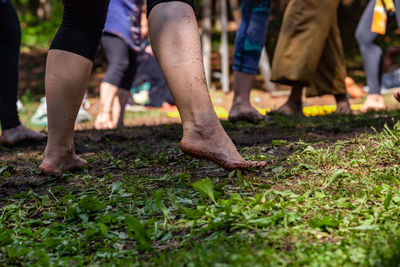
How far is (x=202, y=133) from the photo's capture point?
1926 mm

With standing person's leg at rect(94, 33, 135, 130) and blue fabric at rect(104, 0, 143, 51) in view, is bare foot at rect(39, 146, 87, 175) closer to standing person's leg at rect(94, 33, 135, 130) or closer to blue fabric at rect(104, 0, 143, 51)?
standing person's leg at rect(94, 33, 135, 130)

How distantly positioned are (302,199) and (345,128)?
175 cm

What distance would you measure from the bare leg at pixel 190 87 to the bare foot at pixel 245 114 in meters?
1.96

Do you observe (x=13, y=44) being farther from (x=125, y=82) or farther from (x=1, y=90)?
(x=125, y=82)

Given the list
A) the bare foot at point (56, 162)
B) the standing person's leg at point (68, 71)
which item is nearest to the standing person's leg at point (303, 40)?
the standing person's leg at point (68, 71)

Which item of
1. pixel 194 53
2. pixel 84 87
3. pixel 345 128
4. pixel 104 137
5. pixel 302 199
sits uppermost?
A: pixel 194 53

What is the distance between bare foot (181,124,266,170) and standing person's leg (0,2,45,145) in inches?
80.7

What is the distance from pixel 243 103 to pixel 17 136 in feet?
6.01

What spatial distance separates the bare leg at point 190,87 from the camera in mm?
1917

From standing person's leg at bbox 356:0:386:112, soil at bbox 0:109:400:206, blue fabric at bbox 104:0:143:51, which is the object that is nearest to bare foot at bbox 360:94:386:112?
standing person's leg at bbox 356:0:386:112

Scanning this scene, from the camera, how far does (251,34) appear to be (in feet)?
13.4

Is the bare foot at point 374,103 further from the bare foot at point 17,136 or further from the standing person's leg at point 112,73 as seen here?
the bare foot at point 17,136

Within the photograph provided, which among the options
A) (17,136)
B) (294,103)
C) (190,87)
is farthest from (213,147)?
(294,103)

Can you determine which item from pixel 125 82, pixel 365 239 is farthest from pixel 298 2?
pixel 365 239
